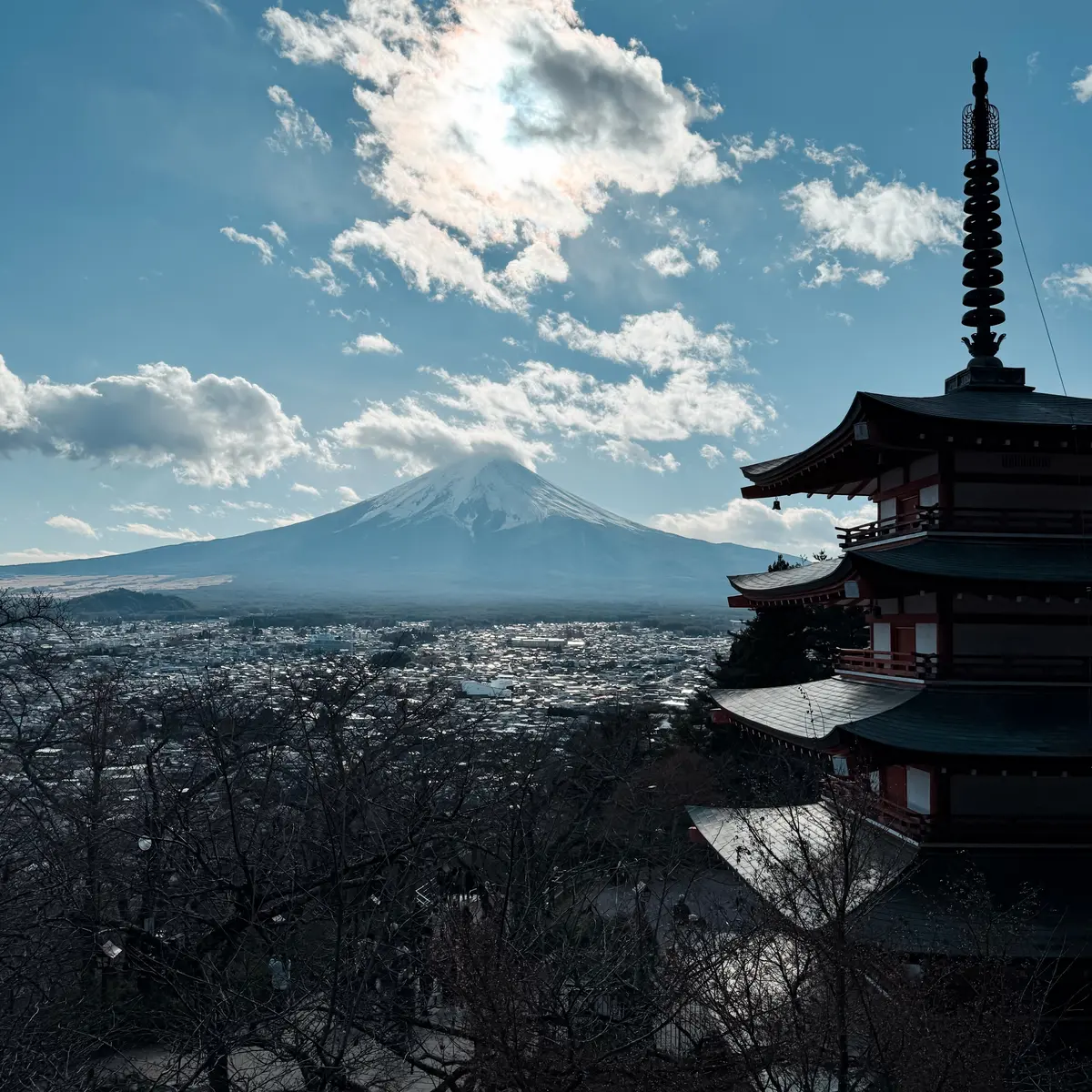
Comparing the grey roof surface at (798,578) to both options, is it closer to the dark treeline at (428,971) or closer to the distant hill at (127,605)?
the dark treeline at (428,971)

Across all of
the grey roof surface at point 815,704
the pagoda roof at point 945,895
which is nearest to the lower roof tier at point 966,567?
the grey roof surface at point 815,704

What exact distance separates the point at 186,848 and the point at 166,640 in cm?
5765

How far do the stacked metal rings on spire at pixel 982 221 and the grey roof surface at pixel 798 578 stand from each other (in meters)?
3.91

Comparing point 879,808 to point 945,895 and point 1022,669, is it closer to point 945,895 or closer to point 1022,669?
→ point 945,895

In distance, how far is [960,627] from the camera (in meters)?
10.2

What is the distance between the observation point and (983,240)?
454 inches

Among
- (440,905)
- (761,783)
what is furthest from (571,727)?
(440,905)

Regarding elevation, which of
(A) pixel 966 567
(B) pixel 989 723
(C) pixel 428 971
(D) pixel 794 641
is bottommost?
(C) pixel 428 971

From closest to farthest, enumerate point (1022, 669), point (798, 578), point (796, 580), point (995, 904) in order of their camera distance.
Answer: point (995, 904) < point (1022, 669) < point (796, 580) < point (798, 578)

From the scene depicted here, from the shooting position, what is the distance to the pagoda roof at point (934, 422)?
966 cm

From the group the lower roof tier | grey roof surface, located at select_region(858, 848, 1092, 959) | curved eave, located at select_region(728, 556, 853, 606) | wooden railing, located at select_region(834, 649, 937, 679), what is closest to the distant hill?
curved eave, located at select_region(728, 556, 853, 606)

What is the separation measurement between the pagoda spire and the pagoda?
0.02 meters

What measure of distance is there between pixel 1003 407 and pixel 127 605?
11631 cm

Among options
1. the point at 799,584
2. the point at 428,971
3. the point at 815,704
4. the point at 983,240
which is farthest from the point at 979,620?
the point at 428,971
